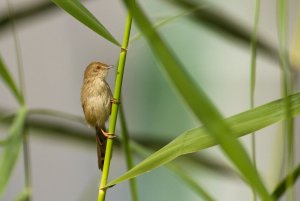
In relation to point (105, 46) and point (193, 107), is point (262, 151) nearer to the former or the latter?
point (105, 46)

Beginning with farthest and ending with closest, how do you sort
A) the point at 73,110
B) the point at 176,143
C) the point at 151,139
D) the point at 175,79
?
the point at 73,110 < the point at 151,139 < the point at 176,143 < the point at 175,79

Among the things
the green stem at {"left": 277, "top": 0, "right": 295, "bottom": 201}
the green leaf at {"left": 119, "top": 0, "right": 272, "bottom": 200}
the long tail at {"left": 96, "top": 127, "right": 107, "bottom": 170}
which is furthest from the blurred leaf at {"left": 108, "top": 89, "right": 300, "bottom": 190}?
the long tail at {"left": 96, "top": 127, "right": 107, "bottom": 170}

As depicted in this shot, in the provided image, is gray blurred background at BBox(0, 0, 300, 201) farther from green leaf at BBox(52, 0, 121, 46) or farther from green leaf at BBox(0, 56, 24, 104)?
green leaf at BBox(52, 0, 121, 46)

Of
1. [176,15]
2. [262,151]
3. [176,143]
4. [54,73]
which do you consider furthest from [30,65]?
[176,143]

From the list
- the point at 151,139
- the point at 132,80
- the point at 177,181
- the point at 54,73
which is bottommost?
the point at 151,139

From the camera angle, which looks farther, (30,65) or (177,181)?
(30,65)

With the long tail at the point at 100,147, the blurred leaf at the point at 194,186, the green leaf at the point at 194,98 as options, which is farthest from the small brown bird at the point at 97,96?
the green leaf at the point at 194,98

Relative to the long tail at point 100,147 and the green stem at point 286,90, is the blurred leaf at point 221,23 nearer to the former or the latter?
the green stem at point 286,90
